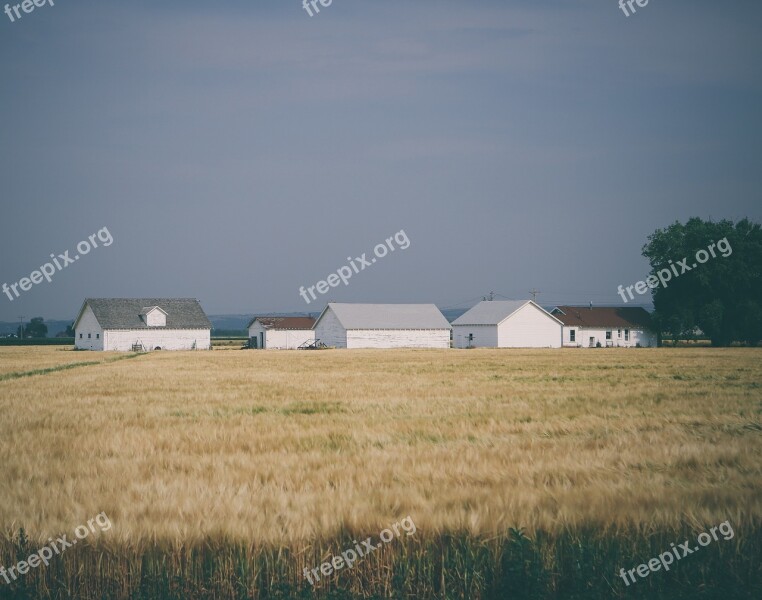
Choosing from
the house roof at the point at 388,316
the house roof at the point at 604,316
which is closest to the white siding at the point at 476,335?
the house roof at the point at 388,316

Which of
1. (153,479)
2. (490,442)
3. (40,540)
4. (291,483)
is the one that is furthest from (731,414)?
(40,540)

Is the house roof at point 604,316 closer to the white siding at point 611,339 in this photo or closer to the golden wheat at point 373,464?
the white siding at point 611,339

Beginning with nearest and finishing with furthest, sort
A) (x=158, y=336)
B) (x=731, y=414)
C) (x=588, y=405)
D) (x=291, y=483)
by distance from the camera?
(x=291, y=483)
(x=731, y=414)
(x=588, y=405)
(x=158, y=336)

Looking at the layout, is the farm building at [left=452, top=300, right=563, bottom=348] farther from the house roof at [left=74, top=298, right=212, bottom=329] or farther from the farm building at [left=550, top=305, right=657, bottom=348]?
the house roof at [left=74, top=298, right=212, bottom=329]

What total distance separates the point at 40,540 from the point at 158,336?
93.2m

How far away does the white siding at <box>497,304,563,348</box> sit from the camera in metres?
94.6

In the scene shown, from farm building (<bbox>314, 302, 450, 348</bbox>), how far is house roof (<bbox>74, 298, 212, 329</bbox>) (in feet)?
52.1

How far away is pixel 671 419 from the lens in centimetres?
1452

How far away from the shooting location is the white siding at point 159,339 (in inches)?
3629

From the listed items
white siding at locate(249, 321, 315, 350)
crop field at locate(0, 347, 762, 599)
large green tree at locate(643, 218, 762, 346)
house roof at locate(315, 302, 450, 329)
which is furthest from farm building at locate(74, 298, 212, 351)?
crop field at locate(0, 347, 762, 599)

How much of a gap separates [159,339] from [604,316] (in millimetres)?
59745

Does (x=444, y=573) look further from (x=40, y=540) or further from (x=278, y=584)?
(x=40, y=540)

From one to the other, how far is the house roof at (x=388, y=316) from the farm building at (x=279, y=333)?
20.6 ft

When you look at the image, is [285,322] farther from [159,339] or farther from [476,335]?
[476,335]
